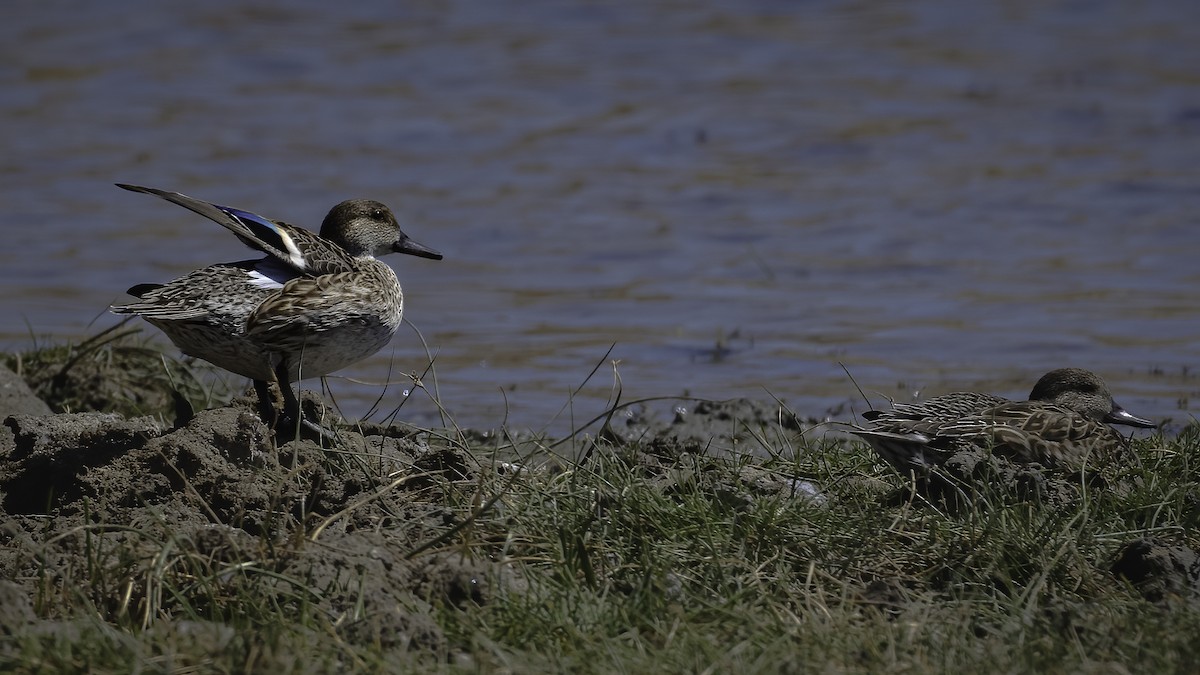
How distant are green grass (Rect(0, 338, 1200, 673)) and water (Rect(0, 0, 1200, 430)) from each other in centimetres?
69

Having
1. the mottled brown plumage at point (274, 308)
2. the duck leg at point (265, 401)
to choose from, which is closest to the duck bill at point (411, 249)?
the mottled brown plumage at point (274, 308)

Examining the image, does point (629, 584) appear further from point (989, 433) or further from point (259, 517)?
point (989, 433)

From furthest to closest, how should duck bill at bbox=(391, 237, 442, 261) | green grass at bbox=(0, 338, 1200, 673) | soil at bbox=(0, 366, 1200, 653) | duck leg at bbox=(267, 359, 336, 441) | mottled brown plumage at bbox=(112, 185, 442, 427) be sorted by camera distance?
duck bill at bbox=(391, 237, 442, 261)
mottled brown plumage at bbox=(112, 185, 442, 427)
duck leg at bbox=(267, 359, 336, 441)
soil at bbox=(0, 366, 1200, 653)
green grass at bbox=(0, 338, 1200, 673)

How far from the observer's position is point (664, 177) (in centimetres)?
1498

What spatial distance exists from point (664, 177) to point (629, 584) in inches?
417

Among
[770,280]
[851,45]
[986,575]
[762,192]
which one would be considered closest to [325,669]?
[986,575]

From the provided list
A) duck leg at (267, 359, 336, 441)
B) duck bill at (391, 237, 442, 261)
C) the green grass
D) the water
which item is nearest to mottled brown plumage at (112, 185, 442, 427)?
duck leg at (267, 359, 336, 441)

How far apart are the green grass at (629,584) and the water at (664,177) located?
0.69m

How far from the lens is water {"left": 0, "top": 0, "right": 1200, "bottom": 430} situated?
970 cm

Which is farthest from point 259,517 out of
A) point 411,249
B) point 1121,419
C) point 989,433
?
point 1121,419

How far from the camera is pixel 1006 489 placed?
17.0ft

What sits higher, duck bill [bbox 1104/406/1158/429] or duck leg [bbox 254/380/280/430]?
duck leg [bbox 254/380/280/430]

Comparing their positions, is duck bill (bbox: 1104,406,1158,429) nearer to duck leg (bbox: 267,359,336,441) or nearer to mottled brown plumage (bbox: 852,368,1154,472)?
mottled brown plumage (bbox: 852,368,1154,472)

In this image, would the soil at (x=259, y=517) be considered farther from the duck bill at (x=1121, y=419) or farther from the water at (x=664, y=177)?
the duck bill at (x=1121, y=419)
